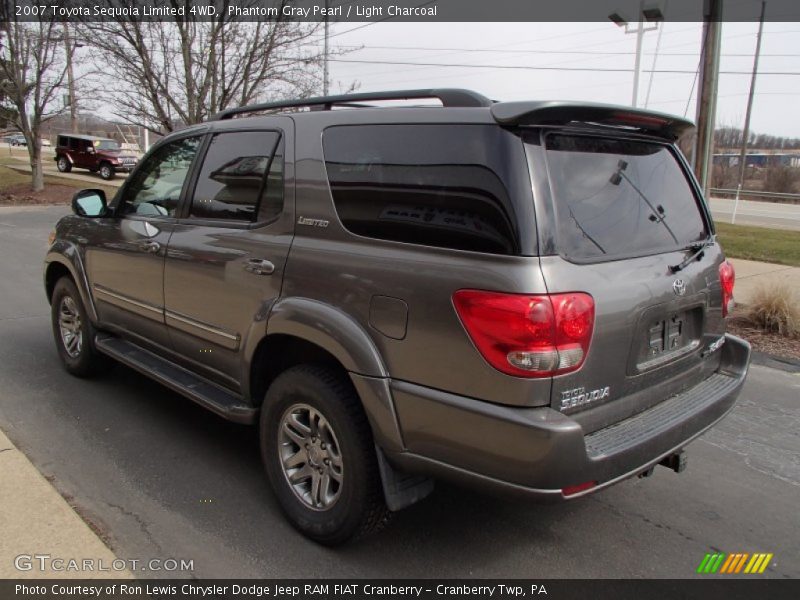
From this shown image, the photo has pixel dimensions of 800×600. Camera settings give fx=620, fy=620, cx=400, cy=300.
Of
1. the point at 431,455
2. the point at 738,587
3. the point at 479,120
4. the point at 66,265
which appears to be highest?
the point at 479,120

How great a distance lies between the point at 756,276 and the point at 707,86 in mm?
3059

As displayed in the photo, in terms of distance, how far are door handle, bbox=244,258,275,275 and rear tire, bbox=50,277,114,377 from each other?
216 centimetres

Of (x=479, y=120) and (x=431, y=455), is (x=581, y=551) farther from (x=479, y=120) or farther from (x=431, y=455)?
(x=479, y=120)

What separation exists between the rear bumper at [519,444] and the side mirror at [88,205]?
3.09 m

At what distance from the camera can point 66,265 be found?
475 cm

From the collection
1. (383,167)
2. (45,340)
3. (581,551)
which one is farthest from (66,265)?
(581,551)

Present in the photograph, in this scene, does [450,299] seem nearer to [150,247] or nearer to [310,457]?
[310,457]

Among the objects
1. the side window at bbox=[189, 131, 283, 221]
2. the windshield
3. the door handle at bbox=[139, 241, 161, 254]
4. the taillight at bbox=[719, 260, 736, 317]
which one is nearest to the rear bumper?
the taillight at bbox=[719, 260, 736, 317]

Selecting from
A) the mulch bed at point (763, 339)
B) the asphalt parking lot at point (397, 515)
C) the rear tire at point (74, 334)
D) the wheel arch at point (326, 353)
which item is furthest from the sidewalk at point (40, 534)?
the mulch bed at point (763, 339)

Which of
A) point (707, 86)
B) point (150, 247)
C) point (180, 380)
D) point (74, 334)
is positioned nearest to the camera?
point (180, 380)

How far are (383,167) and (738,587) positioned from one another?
235cm

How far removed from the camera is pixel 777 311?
6535mm

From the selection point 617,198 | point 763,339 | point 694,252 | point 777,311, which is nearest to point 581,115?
point 617,198

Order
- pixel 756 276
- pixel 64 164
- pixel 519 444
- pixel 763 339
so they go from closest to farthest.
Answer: pixel 519 444, pixel 763 339, pixel 756 276, pixel 64 164
